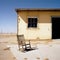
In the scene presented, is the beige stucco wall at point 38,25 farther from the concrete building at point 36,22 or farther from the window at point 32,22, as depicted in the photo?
the window at point 32,22

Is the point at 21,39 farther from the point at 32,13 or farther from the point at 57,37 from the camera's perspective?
the point at 57,37

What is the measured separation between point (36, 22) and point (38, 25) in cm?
43

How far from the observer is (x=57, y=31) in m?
22.2

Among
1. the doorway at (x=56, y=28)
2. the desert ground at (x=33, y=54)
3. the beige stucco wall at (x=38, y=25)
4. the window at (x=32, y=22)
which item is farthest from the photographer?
the doorway at (x=56, y=28)

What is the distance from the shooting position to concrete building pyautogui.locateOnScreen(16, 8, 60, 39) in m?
20.0

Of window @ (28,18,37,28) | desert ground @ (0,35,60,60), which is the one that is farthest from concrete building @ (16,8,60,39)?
desert ground @ (0,35,60,60)

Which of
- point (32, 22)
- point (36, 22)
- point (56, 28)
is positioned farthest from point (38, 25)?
point (56, 28)

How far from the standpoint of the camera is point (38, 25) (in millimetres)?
20141

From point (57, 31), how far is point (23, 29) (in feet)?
15.7

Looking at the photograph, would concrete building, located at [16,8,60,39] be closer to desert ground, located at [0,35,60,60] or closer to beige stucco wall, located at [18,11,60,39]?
beige stucco wall, located at [18,11,60,39]

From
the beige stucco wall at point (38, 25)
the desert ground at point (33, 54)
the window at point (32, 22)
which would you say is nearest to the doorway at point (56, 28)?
the beige stucco wall at point (38, 25)

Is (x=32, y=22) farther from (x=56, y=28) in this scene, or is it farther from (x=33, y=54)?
(x=33, y=54)

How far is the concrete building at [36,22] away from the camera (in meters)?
20.0

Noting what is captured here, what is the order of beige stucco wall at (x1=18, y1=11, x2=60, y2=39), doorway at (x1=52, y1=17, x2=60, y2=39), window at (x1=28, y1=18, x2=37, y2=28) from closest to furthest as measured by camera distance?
beige stucco wall at (x1=18, y1=11, x2=60, y2=39) < window at (x1=28, y1=18, x2=37, y2=28) < doorway at (x1=52, y1=17, x2=60, y2=39)
